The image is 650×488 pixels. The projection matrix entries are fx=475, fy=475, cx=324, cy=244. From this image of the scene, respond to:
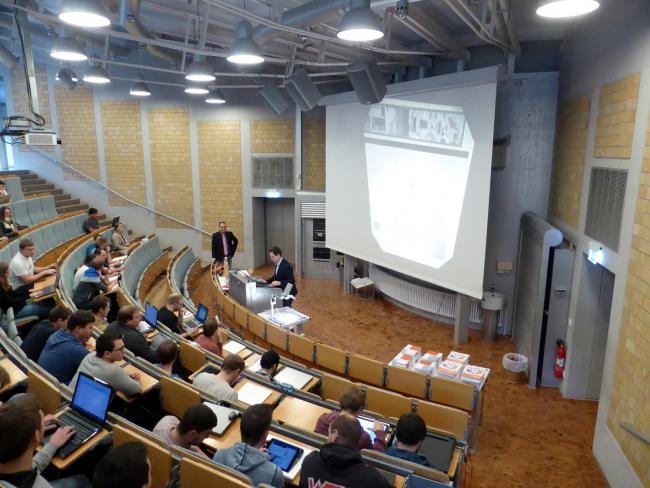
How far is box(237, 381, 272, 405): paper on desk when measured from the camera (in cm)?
421

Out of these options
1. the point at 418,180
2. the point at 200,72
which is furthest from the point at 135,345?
the point at 418,180

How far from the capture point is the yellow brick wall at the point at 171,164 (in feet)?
40.9

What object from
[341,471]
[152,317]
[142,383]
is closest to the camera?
[341,471]

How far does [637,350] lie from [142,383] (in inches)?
170

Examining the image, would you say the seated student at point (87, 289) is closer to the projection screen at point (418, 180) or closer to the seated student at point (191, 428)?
the seated student at point (191, 428)

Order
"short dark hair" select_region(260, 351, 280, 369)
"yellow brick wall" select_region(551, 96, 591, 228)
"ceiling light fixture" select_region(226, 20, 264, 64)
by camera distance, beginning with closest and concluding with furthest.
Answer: "short dark hair" select_region(260, 351, 280, 369)
"ceiling light fixture" select_region(226, 20, 264, 64)
"yellow brick wall" select_region(551, 96, 591, 228)

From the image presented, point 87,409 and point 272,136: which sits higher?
point 272,136

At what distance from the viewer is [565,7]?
2.81 meters

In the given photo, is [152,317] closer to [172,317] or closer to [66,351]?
[172,317]

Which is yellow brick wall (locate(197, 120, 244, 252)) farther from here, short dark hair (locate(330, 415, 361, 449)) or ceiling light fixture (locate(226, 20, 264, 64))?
short dark hair (locate(330, 415, 361, 449))

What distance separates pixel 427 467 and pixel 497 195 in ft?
19.6

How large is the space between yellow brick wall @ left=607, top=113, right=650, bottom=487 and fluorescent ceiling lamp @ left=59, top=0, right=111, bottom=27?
15.3 ft

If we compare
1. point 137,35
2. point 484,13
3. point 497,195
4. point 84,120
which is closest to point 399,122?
point 497,195

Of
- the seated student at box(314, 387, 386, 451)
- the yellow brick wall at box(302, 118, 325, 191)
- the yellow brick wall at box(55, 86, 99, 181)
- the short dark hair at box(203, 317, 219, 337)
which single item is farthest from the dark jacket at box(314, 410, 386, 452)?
the yellow brick wall at box(55, 86, 99, 181)
